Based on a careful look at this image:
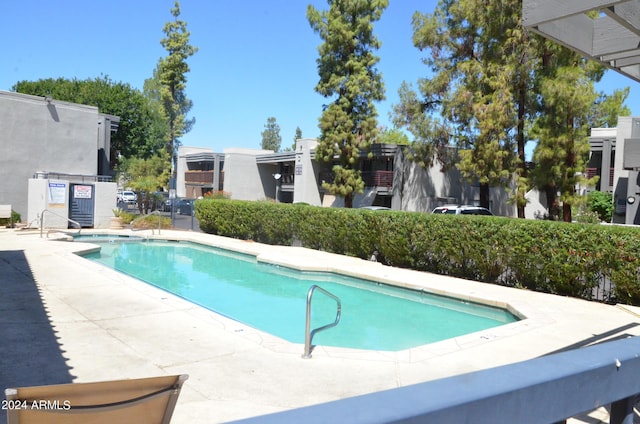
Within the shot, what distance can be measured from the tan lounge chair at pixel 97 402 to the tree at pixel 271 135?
117 metres

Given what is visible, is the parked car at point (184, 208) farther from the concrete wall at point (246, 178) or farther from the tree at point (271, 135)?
the tree at point (271, 135)

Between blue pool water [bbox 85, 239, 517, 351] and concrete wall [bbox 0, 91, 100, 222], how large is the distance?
35.6 feet

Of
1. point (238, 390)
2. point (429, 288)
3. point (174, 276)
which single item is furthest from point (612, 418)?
point (174, 276)

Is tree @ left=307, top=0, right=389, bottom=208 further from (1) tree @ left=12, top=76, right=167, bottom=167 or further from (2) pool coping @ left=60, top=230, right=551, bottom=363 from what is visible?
(1) tree @ left=12, top=76, right=167, bottom=167

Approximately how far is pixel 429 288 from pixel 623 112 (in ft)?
186

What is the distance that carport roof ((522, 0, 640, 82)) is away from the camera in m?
3.72

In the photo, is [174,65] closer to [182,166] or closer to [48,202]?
[182,166]

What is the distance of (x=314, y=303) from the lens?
1246cm

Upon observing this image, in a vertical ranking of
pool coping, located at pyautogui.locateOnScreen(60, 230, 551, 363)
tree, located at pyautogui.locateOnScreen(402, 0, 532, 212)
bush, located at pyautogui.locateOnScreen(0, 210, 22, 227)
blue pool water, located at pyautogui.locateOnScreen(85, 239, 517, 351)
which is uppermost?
tree, located at pyautogui.locateOnScreen(402, 0, 532, 212)

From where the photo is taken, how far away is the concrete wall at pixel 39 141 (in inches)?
1029

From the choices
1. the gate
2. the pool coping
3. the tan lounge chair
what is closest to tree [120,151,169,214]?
the gate

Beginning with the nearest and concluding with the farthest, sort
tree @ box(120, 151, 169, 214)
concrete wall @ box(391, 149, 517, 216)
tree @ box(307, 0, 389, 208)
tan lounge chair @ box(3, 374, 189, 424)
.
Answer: tan lounge chair @ box(3, 374, 189, 424) < tree @ box(307, 0, 389, 208) < concrete wall @ box(391, 149, 517, 216) < tree @ box(120, 151, 169, 214)

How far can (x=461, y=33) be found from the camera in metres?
25.0

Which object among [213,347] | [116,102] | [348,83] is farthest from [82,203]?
[213,347]
